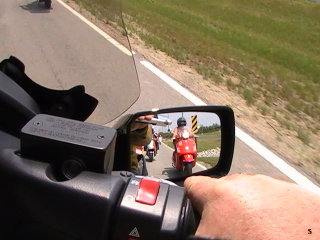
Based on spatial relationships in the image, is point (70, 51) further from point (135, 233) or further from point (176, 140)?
point (135, 233)

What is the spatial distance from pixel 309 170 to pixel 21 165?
18.8 ft

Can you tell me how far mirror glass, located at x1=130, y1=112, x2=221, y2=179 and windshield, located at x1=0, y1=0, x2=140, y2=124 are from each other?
16 cm

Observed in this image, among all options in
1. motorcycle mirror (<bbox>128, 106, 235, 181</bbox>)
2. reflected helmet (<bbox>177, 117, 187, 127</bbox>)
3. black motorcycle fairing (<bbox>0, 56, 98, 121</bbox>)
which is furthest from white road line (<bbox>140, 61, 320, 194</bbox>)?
black motorcycle fairing (<bbox>0, 56, 98, 121</bbox>)

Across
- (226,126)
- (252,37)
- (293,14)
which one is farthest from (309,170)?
(293,14)

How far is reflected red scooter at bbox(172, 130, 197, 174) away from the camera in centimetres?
199

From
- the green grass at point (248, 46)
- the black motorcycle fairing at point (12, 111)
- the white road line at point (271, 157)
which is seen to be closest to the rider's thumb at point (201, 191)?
the black motorcycle fairing at point (12, 111)

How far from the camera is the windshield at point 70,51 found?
1834 millimetres

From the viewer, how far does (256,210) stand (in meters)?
1.05

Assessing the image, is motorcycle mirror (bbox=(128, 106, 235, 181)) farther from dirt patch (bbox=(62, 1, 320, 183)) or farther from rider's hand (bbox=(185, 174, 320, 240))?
dirt patch (bbox=(62, 1, 320, 183))

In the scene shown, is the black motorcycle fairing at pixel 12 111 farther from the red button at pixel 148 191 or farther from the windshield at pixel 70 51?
the red button at pixel 148 191

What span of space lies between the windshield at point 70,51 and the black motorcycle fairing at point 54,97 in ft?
0.13

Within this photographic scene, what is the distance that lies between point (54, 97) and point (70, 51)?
27cm

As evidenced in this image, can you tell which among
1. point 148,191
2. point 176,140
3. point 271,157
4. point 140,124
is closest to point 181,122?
point 176,140

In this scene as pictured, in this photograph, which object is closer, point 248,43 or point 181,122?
point 181,122
